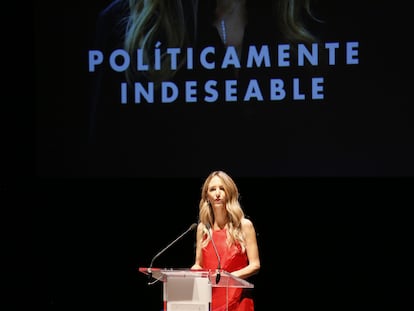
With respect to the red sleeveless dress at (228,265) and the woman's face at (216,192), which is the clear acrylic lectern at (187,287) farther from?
the woman's face at (216,192)

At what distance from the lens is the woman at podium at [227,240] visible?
151 inches

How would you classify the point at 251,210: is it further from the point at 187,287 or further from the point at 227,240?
the point at 187,287

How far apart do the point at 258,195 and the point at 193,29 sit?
1468 millimetres

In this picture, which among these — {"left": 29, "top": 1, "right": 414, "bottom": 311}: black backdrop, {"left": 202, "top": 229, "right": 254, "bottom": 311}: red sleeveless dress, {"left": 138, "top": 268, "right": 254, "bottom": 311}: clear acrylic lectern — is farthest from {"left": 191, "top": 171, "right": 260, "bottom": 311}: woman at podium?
{"left": 29, "top": 1, "right": 414, "bottom": 311}: black backdrop

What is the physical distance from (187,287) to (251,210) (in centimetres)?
295

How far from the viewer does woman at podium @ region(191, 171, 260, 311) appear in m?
3.84

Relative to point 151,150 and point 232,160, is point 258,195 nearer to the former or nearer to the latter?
point 232,160

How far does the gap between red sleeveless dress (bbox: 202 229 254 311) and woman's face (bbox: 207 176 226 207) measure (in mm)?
161

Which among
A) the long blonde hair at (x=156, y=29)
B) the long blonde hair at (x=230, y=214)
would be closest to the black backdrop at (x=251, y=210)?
the long blonde hair at (x=156, y=29)

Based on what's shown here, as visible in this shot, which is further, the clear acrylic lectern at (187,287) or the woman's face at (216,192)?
the woman's face at (216,192)

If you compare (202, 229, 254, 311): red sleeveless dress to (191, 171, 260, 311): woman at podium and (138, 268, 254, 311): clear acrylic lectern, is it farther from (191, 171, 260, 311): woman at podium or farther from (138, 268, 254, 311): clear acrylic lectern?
(138, 268, 254, 311): clear acrylic lectern

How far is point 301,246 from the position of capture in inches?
242

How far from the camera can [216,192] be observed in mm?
3914

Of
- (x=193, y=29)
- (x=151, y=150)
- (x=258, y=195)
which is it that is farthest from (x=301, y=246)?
(x=193, y=29)
